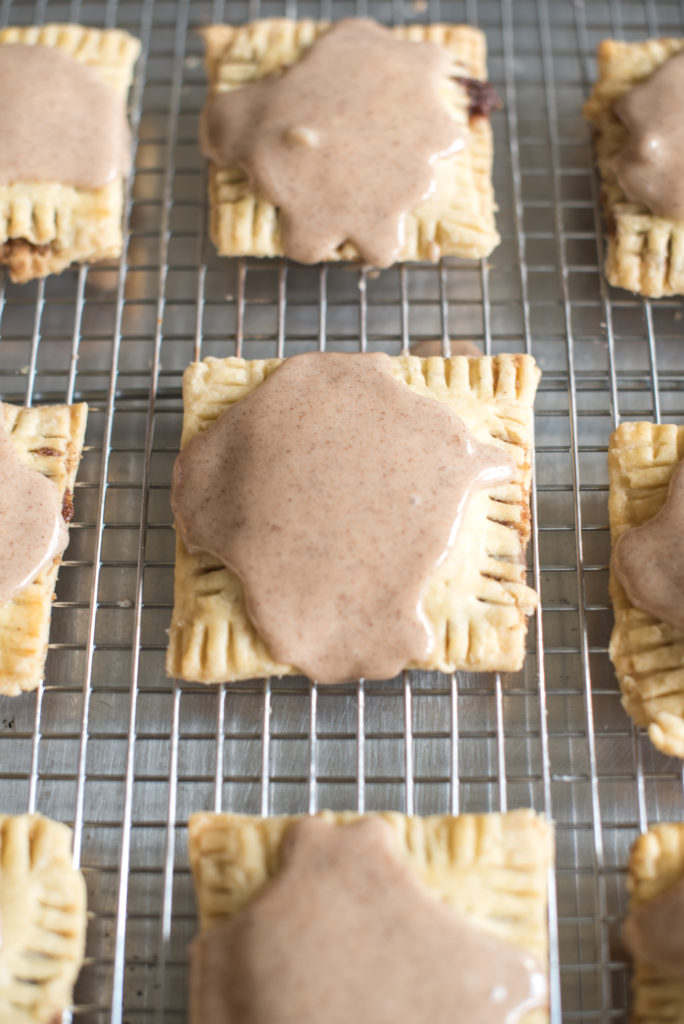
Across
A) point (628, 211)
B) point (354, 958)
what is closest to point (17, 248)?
point (628, 211)

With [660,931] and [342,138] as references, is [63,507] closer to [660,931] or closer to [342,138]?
[342,138]

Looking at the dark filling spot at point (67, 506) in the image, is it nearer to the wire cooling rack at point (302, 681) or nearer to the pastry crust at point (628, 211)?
the wire cooling rack at point (302, 681)

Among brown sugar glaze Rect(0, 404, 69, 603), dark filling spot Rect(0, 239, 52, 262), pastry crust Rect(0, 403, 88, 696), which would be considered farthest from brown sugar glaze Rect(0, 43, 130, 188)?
brown sugar glaze Rect(0, 404, 69, 603)

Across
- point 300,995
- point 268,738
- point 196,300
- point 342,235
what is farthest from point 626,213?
point 300,995

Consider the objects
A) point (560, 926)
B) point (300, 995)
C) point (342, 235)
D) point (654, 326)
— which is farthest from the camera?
point (654, 326)

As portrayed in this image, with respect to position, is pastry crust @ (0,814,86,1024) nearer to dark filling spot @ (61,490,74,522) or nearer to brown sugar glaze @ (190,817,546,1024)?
brown sugar glaze @ (190,817,546,1024)

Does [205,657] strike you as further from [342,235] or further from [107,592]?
[342,235]

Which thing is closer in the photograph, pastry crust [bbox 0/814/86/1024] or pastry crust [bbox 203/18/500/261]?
pastry crust [bbox 0/814/86/1024]
